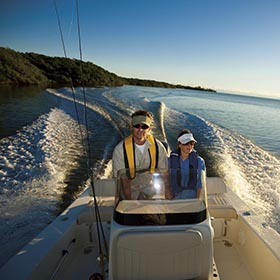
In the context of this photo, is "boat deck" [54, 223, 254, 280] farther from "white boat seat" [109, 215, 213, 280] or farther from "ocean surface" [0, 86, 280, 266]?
"ocean surface" [0, 86, 280, 266]

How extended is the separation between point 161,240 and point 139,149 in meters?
1.33

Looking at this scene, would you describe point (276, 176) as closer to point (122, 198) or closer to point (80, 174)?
point (80, 174)

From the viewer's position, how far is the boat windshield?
1.56 metres

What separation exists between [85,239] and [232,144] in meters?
7.09

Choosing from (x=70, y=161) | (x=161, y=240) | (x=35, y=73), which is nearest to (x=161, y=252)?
(x=161, y=240)

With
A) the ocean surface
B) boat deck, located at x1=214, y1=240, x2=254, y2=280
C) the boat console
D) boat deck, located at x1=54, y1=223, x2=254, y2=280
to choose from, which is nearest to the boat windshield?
the boat console

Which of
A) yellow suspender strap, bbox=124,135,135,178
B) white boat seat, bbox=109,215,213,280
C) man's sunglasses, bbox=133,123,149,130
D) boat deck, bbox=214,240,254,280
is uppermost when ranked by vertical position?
man's sunglasses, bbox=133,123,149,130

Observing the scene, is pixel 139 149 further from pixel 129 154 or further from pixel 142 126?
pixel 142 126

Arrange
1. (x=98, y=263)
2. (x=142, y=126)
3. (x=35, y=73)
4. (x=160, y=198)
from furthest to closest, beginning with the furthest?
(x=35, y=73)
(x=142, y=126)
(x=98, y=263)
(x=160, y=198)

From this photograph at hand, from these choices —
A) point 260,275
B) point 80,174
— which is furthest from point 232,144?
point 260,275

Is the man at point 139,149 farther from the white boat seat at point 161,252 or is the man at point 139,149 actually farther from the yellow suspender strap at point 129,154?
the white boat seat at point 161,252

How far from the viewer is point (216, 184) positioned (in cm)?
313

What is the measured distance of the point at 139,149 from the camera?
9.00ft

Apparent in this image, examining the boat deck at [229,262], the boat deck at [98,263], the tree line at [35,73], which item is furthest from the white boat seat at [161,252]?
the tree line at [35,73]
